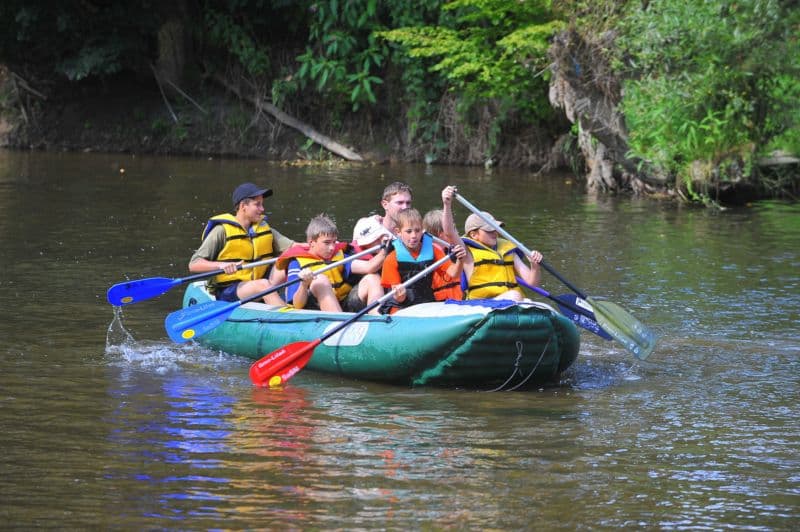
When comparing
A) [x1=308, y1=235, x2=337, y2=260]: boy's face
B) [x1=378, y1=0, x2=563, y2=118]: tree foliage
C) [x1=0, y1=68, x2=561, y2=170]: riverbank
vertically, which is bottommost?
[x1=308, y1=235, x2=337, y2=260]: boy's face

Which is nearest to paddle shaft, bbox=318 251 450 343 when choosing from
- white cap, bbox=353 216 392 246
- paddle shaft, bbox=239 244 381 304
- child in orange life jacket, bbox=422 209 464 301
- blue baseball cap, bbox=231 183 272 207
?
child in orange life jacket, bbox=422 209 464 301

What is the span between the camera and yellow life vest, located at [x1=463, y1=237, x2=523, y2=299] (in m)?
7.24

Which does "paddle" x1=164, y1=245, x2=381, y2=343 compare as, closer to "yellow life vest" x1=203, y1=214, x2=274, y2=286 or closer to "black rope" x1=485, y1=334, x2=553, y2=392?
"yellow life vest" x1=203, y1=214, x2=274, y2=286

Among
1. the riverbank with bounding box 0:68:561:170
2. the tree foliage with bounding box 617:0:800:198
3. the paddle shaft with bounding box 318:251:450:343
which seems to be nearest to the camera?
the paddle shaft with bounding box 318:251:450:343

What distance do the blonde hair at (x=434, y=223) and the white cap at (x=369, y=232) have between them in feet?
0.76

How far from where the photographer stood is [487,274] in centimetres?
726

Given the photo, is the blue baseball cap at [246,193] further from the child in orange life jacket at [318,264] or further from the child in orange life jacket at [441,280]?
the child in orange life jacket at [441,280]

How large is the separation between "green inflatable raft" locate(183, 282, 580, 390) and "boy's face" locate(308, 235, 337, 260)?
1.48 ft

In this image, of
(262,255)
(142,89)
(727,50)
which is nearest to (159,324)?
(262,255)

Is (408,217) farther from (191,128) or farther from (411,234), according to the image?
(191,128)

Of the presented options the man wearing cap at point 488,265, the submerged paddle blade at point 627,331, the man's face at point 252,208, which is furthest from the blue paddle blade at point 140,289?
the submerged paddle blade at point 627,331

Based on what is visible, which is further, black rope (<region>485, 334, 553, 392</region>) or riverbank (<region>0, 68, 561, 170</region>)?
riverbank (<region>0, 68, 561, 170</region>)

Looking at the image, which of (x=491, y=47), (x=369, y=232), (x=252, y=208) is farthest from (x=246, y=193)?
(x=491, y=47)

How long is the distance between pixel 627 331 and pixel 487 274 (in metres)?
0.87
